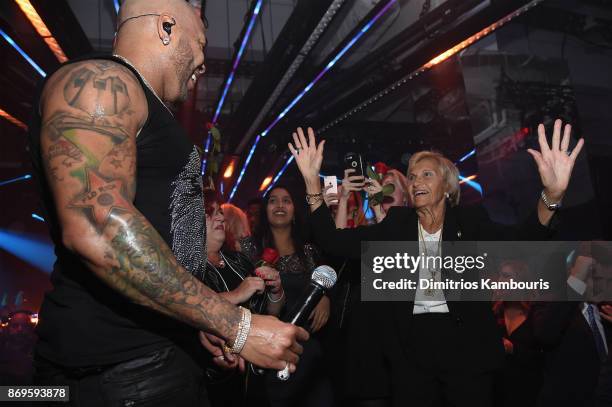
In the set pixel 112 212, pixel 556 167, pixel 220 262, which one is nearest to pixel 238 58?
pixel 220 262

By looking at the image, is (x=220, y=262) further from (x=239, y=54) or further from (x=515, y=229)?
(x=239, y=54)

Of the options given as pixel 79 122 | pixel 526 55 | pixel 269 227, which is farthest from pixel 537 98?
pixel 79 122

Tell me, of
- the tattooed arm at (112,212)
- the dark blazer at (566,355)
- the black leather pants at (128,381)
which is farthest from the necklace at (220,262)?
the dark blazer at (566,355)

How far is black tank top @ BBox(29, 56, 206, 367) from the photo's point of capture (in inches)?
47.9

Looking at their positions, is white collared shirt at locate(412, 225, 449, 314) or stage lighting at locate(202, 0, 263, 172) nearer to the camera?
white collared shirt at locate(412, 225, 449, 314)

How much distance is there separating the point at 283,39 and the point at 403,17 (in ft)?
9.83

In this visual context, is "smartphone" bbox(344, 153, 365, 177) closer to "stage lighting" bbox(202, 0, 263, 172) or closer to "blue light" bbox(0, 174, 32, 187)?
"stage lighting" bbox(202, 0, 263, 172)

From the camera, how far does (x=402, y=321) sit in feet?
9.72

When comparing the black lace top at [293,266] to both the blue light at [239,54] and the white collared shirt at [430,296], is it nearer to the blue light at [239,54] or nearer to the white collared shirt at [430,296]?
the white collared shirt at [430,296]

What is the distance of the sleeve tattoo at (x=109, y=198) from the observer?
1.05m

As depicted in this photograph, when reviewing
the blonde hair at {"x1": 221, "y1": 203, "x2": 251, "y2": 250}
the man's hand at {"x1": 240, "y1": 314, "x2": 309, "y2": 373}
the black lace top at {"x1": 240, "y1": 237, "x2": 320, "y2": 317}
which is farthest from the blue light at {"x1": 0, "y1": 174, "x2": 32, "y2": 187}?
the man's hand at {"x1": 240, "y1": 314, "x2": 309, "y2": 373}

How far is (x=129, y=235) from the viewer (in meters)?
1.06

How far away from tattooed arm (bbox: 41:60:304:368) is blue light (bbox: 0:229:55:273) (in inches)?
630

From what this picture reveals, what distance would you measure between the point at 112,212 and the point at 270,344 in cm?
50
